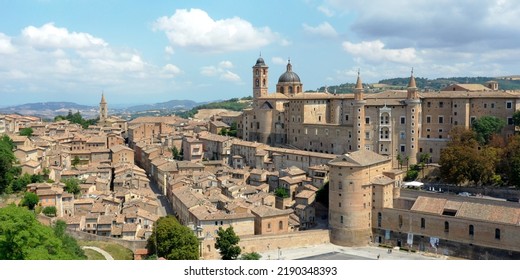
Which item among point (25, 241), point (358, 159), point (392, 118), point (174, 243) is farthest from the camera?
point (392, 118)

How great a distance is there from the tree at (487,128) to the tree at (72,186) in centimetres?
2560

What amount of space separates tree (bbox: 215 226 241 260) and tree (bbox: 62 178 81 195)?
39.7 ft

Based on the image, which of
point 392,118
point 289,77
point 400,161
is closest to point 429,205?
point 400,161

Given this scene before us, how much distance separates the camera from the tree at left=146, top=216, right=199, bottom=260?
76.7 ft

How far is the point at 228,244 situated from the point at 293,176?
11.3 meters

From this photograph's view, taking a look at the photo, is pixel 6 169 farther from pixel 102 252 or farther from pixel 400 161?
pixel 400 161

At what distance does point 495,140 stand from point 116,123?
46.6m

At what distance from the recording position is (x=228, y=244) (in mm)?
24625

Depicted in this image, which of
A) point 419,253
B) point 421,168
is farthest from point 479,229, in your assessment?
point 421,168

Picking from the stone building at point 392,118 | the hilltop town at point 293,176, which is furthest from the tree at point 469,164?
the stone building at point 392,118

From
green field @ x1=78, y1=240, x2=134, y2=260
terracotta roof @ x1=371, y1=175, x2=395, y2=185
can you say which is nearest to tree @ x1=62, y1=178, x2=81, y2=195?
green field @ x1=78, y1=240, x2=134, y2=260

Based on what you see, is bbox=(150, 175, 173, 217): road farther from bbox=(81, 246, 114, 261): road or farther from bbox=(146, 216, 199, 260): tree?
bbox=(146, 216, 199, 260): tree

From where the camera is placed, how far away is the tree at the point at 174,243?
23375 millimetres

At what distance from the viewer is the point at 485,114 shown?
34.4 meters
